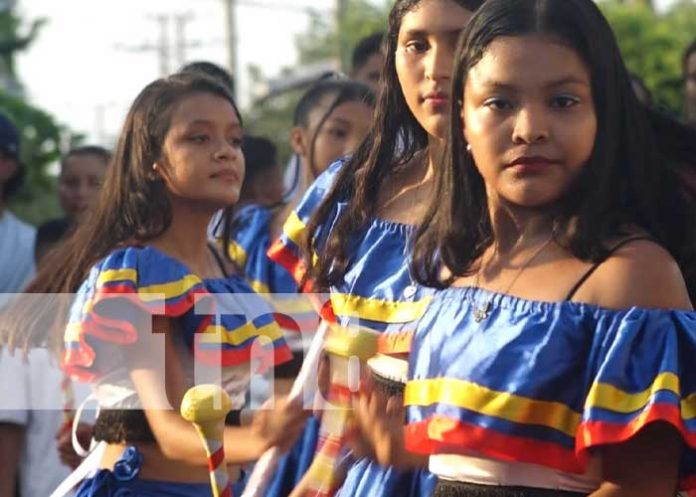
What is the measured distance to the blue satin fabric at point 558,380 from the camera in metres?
2.87

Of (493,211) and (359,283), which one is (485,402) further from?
(359,283)

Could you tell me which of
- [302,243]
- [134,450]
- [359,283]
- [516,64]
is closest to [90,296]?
[134,450]

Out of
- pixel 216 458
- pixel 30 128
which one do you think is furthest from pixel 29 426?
pixel 30 128

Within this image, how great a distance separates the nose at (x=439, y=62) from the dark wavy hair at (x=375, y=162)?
17cm

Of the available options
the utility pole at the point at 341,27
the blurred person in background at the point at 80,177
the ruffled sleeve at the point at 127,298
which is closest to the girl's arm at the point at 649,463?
the ruffled sleeve at the point at 127,298

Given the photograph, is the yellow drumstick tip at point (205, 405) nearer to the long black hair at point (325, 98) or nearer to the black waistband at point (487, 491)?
the black waistband at point (487, 491)

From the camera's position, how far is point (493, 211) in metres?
3.27

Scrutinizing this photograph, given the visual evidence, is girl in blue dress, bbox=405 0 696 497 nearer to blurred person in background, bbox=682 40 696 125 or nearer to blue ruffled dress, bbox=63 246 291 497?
blue ruffled dress, bbox=63 246 291 497

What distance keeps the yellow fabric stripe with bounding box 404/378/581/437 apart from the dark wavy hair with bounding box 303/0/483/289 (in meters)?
0.97

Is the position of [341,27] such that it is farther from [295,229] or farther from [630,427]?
[630,427]

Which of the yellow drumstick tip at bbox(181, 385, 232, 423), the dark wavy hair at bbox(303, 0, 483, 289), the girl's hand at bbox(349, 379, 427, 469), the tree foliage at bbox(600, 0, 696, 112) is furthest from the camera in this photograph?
the tree foliage at bbox(600, 0, 696, 112)

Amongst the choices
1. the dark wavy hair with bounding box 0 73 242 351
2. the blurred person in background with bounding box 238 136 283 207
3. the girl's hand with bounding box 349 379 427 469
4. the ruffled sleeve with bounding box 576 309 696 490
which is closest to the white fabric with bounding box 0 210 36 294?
the blurred person in background with bounding box 238 136 283 207

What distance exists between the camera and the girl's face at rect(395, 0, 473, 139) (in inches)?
151

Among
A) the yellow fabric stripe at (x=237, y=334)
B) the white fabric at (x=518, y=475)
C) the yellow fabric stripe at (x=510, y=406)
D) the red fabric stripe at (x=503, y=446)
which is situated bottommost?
the yellow fabric stripe at (x=237, y=334)
